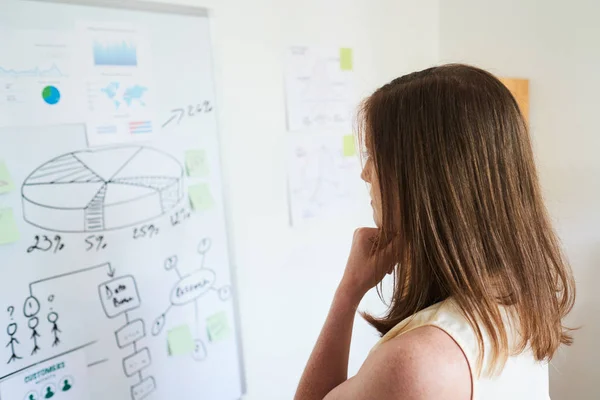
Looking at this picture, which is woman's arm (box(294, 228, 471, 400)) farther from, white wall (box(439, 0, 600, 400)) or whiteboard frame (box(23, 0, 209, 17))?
white wall (box(439, 0, 600, 400))

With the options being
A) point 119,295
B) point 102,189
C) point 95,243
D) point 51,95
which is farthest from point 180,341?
point 51,95

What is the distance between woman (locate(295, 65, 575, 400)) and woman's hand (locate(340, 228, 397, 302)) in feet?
0.48

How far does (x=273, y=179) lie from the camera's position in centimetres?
156

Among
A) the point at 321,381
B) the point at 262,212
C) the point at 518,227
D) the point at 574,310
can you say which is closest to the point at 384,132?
the point at 518,227

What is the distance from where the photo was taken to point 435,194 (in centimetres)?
73

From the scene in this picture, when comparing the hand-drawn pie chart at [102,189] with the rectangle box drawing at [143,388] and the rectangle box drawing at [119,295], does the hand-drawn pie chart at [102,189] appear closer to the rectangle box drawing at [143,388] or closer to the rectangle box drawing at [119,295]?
the rectangle box drawing at [119,295]

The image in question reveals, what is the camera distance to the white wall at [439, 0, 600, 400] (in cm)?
168

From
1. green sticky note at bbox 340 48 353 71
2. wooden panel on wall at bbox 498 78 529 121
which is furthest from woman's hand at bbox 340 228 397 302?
wooden panel on wall at bbox 498 78 529 121

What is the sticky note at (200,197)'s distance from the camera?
1.30 metres

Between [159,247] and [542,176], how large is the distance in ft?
4.83

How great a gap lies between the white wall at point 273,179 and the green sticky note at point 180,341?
21 centimetres

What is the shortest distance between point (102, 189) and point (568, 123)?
1618mm

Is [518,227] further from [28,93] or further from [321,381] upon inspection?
[28,93]

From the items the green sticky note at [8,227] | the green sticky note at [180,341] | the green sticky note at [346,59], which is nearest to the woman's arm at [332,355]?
the green sticky note at [180,341]
